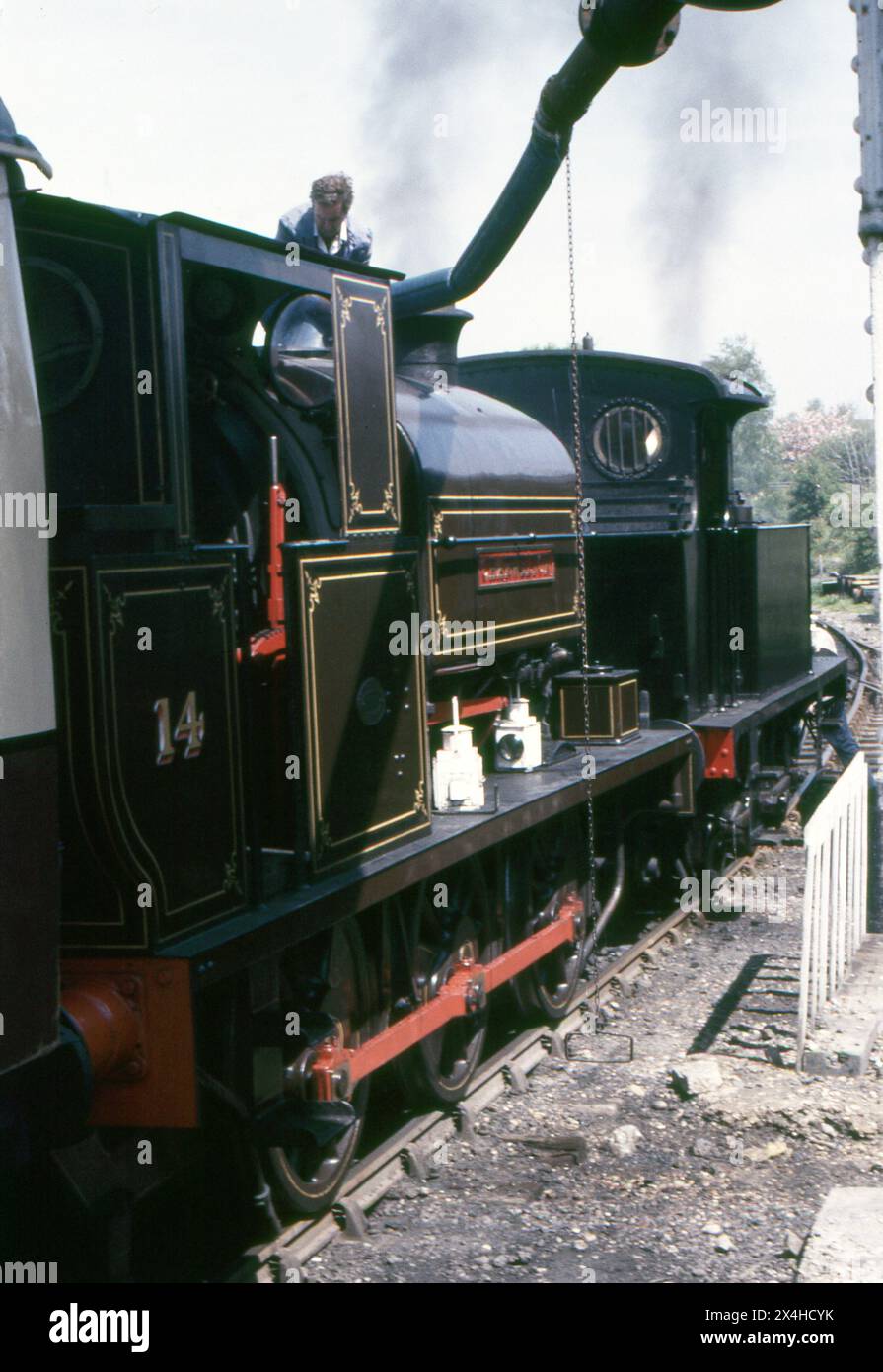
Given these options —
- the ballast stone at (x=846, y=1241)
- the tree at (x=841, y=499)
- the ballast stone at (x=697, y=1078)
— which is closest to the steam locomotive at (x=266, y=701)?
the ballast stone at (x=697, y=1078)

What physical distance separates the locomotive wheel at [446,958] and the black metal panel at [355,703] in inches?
21.0

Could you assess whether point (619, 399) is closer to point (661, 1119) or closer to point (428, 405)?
point (428, 405)

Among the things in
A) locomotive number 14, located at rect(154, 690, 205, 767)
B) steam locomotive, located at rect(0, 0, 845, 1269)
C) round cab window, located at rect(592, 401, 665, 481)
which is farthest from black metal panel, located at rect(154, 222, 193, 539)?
round cab window, located at rect(592, 401, 665, 481)

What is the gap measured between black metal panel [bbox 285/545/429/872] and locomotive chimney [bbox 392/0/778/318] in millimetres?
1346

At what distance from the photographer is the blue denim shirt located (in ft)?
19.2

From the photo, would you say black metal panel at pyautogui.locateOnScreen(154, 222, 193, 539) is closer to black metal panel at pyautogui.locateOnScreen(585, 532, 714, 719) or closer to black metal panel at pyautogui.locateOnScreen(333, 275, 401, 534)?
black metal panel at pyautogui.locateOnScreen(333, 275, 401, 534)

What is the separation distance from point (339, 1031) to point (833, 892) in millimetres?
2854

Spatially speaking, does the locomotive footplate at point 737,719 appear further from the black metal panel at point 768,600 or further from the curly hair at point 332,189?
the curly hair at point 332,189

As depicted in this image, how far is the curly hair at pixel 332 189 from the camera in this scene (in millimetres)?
5691

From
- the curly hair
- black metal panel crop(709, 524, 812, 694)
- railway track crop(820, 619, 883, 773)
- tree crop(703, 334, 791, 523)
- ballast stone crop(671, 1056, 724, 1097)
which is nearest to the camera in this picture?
the curly hair

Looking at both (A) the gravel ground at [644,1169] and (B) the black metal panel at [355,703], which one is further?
(A) the gravel ground at [644,1169]

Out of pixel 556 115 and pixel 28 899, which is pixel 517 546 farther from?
pixel 28 899
